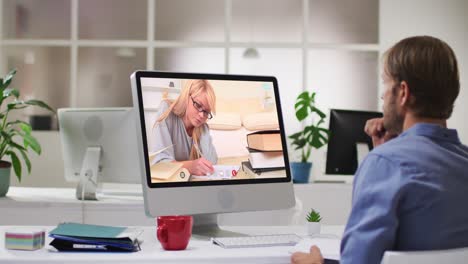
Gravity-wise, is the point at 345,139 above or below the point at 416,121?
below

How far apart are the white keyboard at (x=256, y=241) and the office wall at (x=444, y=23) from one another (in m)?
4.92

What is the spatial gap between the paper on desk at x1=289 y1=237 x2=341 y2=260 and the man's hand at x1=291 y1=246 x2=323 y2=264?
0.04 metres

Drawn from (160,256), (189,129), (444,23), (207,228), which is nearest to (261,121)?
(189,129)

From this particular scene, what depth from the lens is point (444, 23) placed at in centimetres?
645

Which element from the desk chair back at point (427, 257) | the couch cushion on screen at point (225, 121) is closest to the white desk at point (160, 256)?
the couch cushion on screen at point (225, 121)

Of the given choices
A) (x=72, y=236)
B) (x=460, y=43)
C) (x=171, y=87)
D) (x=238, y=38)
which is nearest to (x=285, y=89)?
(x=238, y=38)

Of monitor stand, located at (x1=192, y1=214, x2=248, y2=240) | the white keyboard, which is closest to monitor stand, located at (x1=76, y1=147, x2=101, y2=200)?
monitor stand, located at (x1=192, y1=214, x2=248, y2=240)

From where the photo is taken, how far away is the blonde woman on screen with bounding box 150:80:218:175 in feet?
6.38

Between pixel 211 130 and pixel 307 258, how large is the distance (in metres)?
0.59

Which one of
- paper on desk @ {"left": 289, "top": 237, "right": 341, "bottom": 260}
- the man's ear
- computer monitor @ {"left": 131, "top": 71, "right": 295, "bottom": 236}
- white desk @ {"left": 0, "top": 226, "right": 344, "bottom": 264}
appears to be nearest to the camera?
the man's ear

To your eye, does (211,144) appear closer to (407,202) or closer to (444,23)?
(407,202)

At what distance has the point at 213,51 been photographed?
6363mm

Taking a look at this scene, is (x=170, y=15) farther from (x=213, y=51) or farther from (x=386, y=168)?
(x=386, y=168)

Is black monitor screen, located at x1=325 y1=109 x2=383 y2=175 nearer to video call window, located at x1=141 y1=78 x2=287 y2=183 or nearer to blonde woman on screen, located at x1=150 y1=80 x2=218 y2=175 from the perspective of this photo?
video call window, located at x1=141 y1=78 x2=287 y2=183
